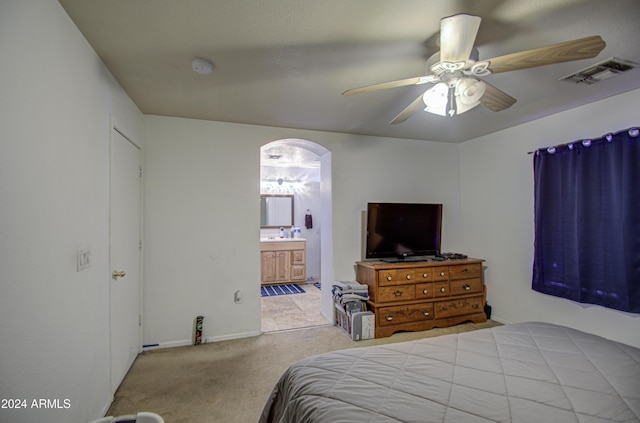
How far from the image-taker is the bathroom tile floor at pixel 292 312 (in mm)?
3818

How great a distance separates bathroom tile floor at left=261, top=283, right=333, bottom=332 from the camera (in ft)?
12.5

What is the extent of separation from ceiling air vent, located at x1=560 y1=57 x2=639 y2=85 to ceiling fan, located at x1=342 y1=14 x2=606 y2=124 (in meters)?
0.86

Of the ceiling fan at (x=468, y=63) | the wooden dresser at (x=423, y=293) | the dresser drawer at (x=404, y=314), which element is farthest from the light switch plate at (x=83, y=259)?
the dresser drawer at (x=404, y=314)

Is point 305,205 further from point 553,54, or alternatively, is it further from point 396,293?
point 553,54

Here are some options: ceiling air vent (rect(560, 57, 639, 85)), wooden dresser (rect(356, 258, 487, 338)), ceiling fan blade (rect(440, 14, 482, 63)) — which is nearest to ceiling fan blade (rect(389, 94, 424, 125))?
→ ceiling fan blade (rect(440, 14, 482, 63))

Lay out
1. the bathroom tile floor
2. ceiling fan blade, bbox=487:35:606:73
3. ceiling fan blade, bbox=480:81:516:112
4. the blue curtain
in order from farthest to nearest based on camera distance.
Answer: the bathroom tile floor < the blue curtain < ceiling fan blade, bbox=480:81:516:112 < ceiling fan blade, bbox=487:35:606:73

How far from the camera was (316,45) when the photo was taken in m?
1.87

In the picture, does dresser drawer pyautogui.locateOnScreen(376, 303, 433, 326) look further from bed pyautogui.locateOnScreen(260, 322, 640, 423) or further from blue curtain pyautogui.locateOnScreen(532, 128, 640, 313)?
bed pyautogui.locateOnScreen(260, 322, 640, 423)

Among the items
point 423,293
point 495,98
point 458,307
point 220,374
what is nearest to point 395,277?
point 423,293

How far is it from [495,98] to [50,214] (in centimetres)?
252

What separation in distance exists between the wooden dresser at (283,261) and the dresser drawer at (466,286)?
316 cm

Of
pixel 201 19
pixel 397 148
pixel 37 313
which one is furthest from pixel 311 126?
pixel 37 313

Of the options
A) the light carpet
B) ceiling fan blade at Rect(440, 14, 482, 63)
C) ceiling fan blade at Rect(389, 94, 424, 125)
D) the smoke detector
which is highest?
the smoke detector

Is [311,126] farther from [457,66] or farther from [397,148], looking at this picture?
[457,66]
